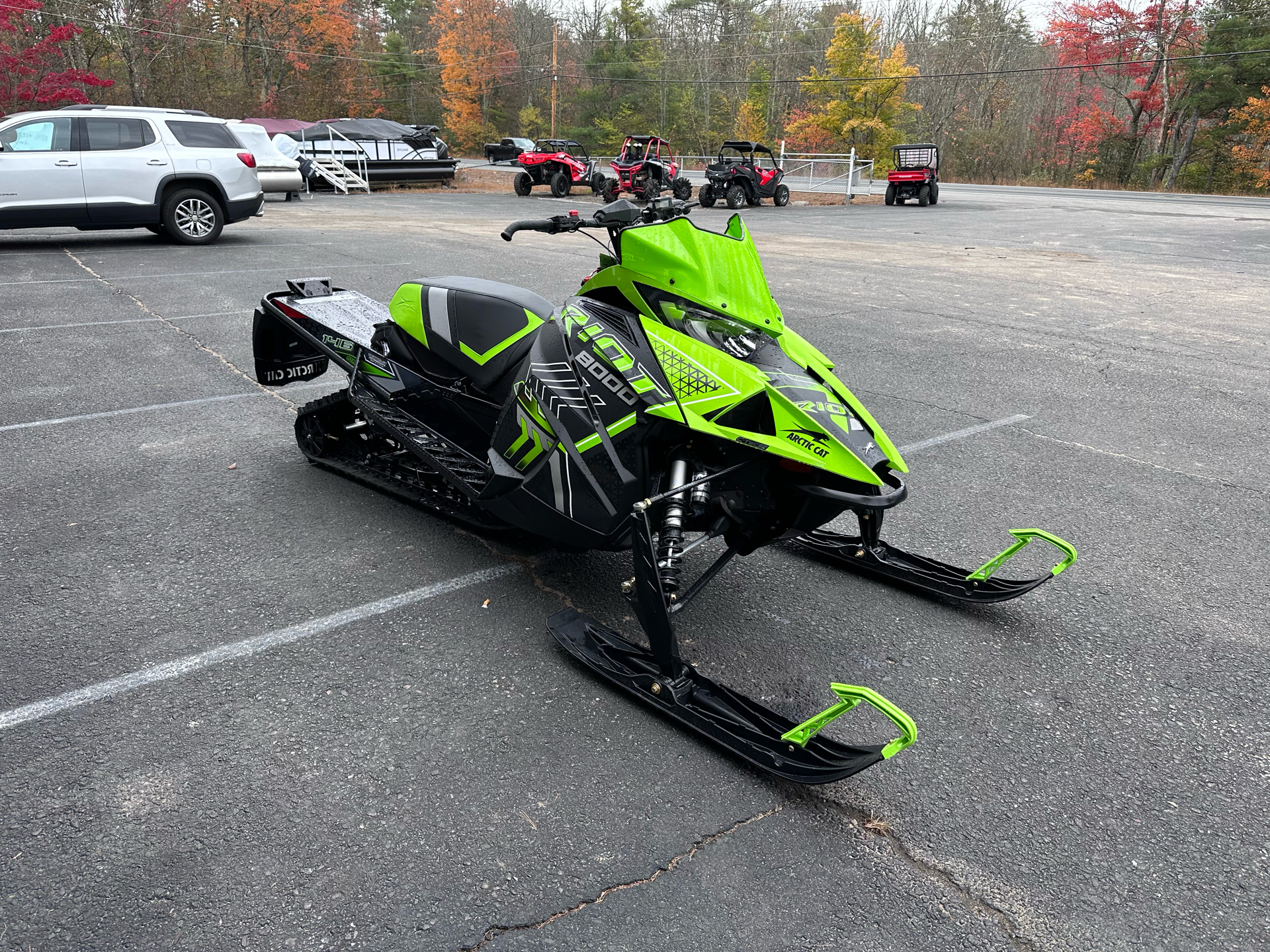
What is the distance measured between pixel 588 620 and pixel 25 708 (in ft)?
5.96

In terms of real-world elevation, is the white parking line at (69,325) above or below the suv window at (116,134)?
below

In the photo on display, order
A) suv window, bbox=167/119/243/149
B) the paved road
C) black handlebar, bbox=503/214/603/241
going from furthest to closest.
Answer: the paved road → suv window, bbox=167/119/243/149 → black handlebar, bbox=503/214/603/241

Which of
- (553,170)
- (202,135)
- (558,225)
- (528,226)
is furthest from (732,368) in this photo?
(553,170)

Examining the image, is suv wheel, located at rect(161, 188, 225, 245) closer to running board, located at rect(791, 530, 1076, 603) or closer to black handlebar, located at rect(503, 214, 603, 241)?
black handlebar, located at rect(503, 214, 603, 241)

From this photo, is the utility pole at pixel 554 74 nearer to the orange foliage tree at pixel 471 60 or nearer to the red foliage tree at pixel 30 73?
the orange foliage tree at pixel 471 60

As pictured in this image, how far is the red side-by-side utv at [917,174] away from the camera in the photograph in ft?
85.5

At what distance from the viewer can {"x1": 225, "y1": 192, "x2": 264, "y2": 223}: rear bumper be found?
1312cm

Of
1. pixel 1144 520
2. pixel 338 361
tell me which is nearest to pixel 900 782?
pixel 1144 520

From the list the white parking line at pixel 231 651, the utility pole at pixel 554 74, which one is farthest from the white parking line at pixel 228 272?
the utility pole at pixel 554 74

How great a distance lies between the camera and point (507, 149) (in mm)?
42406

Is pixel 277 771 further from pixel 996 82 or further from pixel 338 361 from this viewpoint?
pixel 996 82

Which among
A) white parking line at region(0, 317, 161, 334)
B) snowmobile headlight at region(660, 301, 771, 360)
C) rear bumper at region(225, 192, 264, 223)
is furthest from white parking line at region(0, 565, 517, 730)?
rear bumper at region(225, 192, 264, 223)

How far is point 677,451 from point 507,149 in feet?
141

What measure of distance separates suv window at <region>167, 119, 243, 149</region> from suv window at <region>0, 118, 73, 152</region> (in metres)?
1.30
